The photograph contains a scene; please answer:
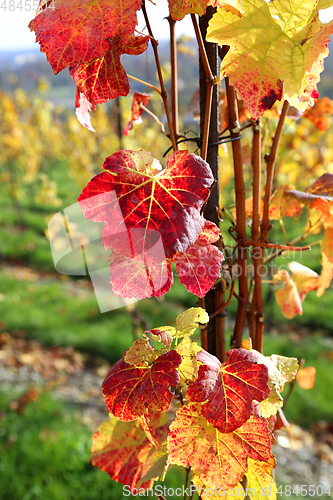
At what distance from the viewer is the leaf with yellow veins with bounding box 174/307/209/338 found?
627 millimetres

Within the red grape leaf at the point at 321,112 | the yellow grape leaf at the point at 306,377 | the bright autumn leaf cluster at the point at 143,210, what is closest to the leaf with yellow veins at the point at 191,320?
the bright autumn leaf cluster at the point at 143,210

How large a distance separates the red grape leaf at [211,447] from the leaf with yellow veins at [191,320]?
133mm

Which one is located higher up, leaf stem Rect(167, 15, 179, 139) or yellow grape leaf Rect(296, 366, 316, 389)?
leaf stem Rect(167, 15, 179, 139)

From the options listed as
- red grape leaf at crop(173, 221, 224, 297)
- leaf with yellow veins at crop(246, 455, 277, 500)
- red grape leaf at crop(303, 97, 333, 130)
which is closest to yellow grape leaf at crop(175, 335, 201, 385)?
red grape leaf at crop(173, 221, 224, 297)

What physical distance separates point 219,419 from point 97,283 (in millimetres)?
340

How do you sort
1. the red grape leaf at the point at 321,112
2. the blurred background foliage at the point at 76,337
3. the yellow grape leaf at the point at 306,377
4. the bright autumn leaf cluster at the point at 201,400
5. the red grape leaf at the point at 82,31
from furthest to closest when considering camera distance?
the blurred background foliage at the point at 76,337
the red grape leaf at the point at 321,112
the yellow grape leaf at the point at 306,377
the bright autumn leaf cluster at the point at 201,400
the red grape leaf at the point at 82,31

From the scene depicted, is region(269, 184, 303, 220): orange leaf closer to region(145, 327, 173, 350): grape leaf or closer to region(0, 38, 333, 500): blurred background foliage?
region(0, 38, 333, 500): blurred background foliage

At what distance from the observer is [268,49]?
0.54m

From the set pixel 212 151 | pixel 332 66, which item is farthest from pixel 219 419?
pixel 332 66

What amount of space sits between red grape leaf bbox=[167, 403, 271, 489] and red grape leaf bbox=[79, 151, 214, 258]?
350mm

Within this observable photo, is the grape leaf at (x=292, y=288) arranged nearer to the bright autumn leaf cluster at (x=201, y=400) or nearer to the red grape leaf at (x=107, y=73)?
the bright autumn leaf cluster at (x=201, y=400)

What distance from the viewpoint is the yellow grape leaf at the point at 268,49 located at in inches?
20.6

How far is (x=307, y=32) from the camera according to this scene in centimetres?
54

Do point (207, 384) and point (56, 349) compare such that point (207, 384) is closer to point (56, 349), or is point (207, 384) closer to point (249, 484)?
point (249, 484)
